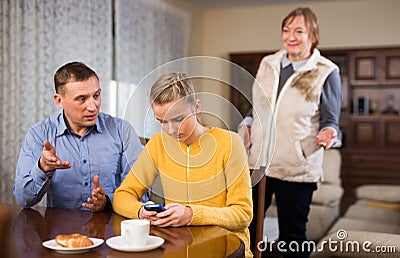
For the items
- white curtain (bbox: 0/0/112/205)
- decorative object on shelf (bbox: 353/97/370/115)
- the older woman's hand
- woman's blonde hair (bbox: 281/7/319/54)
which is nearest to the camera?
the older woman's hand

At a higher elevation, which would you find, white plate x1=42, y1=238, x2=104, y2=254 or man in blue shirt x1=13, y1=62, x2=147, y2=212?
man in blue shirt x1=13, y1=62, x2=147, y2=212

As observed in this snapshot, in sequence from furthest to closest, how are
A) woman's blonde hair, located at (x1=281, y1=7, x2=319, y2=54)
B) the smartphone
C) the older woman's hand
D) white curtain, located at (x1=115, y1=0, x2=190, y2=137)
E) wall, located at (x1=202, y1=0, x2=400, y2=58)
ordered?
wall, located at (x1=202, y1=0, x2=400, y2=58) → white curtain, located at (x1=115, y1=0, x2=190, y2=137) → woman's blonde hair, located at (x1=281, y1=7, x2=319, y2=54) → the older woman's hand → the smartphone

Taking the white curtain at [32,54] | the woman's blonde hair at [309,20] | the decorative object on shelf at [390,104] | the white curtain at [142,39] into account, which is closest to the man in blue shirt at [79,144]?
the woman's blonde hair at [309,20]

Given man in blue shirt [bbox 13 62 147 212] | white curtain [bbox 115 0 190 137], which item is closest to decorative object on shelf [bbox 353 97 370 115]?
white curtain [bbox 115 0 190 137]

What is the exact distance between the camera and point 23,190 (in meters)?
1.85

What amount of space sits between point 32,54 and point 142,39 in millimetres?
1567

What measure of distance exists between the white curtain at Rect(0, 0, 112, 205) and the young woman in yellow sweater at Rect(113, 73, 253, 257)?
6.33 feet

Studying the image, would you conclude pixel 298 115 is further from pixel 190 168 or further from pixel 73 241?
pixel 73 241

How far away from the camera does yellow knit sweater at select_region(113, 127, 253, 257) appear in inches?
63.1

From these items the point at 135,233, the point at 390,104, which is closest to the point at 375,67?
the point at 390,104

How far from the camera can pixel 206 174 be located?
1.63 metres

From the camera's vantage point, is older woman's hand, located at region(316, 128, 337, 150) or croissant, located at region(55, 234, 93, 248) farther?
older woman's hand, located at region(316, 128, 337, 150)

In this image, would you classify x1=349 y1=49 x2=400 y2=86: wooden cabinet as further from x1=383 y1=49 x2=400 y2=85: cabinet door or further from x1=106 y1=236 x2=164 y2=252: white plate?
x1=106 y1=236 x2=164 y2=252: white plate

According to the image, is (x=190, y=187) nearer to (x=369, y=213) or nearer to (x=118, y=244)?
Answer: (x=118, y=244)
